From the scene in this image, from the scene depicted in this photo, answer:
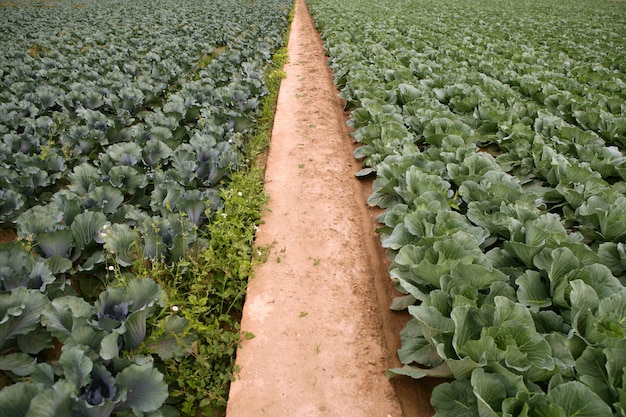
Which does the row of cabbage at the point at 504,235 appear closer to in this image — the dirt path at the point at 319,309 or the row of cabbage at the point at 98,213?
the dirt path at the point at 319,309

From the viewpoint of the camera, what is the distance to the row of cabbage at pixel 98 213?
1933 mm

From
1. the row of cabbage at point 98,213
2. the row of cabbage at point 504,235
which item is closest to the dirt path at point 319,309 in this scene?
the row of cabbage at point 504,235

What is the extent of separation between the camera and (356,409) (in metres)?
2.34

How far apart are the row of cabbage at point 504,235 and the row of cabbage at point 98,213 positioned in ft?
5.26

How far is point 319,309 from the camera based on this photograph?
119 inches

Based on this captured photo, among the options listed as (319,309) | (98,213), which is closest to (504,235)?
(319,309)

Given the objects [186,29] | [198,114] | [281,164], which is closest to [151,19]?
[186,29]

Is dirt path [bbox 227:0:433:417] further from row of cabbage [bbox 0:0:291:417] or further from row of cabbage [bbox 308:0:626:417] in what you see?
row of cabbage [bbox 0:0:291:417]

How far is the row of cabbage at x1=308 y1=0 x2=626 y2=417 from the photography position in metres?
1.90

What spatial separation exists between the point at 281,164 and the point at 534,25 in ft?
52.6

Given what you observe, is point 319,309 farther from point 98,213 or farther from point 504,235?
point 98,213

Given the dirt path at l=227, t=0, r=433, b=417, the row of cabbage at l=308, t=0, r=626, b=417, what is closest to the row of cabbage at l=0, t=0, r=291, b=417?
the dirt path at l=227, t=0, r=433, b=417

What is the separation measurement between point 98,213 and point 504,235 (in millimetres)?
3202

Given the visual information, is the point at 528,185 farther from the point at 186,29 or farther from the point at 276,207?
the point at 186,29
